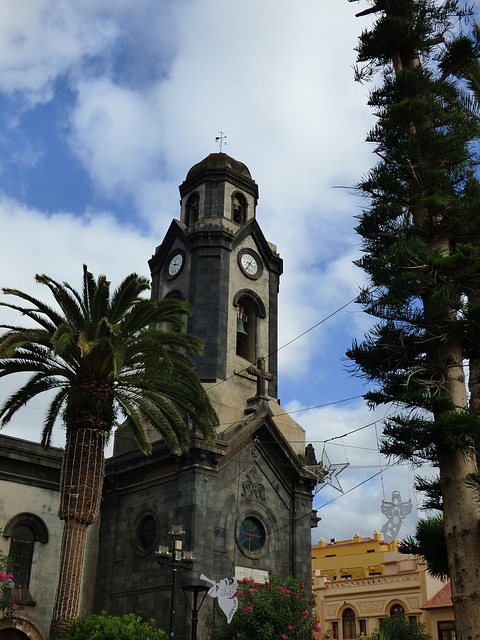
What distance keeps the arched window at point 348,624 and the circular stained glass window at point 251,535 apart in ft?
48.3

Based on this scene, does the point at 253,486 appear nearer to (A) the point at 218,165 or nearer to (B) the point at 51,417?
(B) the point at 51,417

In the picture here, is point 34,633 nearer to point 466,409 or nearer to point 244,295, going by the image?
point 244,295

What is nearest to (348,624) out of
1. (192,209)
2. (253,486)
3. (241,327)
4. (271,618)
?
(253,486)

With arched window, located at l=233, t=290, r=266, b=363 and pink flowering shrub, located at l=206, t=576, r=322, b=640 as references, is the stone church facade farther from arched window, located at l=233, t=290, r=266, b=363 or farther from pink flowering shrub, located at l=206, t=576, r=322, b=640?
pink flowering shrub, located at l=206, t=576, r=322, b=640

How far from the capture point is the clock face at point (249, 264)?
3422cm

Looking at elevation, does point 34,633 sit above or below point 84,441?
below

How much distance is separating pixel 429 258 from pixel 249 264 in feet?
69.4

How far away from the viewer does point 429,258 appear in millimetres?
13750

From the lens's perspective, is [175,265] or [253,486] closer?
[253,486]

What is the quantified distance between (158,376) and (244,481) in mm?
9998

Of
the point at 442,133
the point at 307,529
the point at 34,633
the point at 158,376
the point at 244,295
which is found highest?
the point at 244,295

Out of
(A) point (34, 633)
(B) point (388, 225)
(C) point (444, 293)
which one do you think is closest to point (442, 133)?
(B) point (388, 225)

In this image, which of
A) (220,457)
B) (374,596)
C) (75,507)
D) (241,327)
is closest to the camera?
(75,507)

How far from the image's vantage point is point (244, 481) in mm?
28953
